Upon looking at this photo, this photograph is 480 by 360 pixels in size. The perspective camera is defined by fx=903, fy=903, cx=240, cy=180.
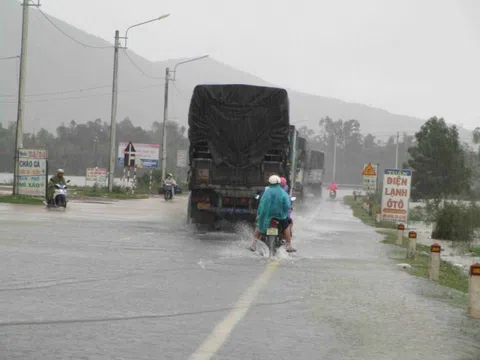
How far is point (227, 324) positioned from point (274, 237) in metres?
9.03

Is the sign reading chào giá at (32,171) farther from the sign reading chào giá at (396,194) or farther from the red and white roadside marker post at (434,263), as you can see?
the red and white roadside marker post at (434,263)

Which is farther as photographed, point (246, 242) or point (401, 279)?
point (246, 242)

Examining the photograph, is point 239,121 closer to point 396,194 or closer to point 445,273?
point 445,273

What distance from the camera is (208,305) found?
34.1 ft

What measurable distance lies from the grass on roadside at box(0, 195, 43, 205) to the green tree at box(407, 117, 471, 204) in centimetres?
4767

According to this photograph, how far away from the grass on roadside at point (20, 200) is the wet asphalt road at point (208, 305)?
15.7 m

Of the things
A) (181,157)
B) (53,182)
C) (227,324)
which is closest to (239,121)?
(53,182)

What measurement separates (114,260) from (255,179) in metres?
10.3

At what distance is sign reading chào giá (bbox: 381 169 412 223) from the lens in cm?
3294

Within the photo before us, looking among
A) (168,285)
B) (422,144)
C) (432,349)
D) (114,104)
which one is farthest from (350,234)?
(422,144)

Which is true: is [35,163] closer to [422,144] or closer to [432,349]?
[432,349]

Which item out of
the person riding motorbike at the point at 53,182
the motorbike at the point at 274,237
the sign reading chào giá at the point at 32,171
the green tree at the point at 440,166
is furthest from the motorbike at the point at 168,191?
the motorbike at the point at 274,237

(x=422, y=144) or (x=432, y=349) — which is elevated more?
(x=422, y=144)

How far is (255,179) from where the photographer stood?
2520cm
